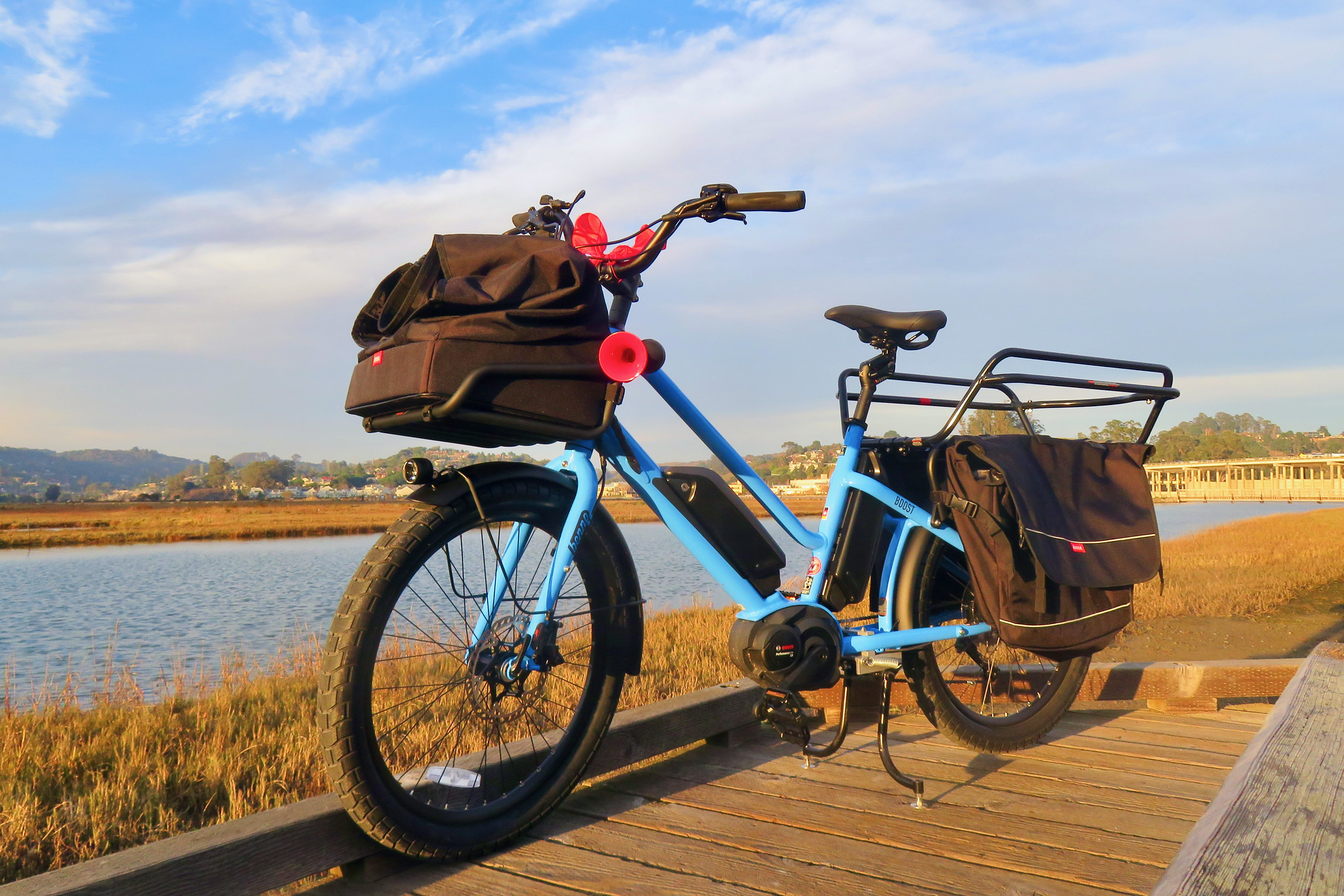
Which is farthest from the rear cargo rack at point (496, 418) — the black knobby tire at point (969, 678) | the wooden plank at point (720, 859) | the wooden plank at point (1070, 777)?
the wooden plank at point (1070, 777)

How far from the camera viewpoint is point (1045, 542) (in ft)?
7.91

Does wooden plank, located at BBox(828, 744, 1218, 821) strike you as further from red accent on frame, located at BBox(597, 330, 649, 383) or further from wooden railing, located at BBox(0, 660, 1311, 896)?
red accent on frame, located at BBox(597, 330, 649, 383)

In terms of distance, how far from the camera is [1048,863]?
1900mm

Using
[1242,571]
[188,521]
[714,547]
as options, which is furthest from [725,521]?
[188,521]

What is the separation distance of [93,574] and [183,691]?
14.0 metres

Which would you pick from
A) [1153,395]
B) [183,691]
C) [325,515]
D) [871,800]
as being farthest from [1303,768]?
[325,515]

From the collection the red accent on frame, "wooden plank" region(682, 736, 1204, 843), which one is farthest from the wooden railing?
the red accent on frame

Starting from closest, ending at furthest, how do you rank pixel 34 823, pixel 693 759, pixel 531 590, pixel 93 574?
pixel 531 590 < pixel 34 823 < pixel 693 759 < pixel 93 574

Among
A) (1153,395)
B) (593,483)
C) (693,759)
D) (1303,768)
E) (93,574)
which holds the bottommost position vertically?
(93,574)

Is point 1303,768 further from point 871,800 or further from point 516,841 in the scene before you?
point 516,841

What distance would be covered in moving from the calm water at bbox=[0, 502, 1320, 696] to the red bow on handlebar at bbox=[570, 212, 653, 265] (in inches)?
35.8

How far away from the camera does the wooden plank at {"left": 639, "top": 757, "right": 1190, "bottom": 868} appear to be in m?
1.99

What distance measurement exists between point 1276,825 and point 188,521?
39552 mm

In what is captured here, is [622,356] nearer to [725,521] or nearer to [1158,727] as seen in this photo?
[725,521]
